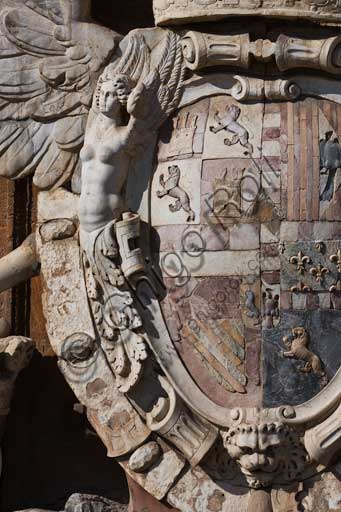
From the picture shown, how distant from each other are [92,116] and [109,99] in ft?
0.80

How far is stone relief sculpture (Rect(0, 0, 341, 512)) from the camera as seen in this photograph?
12461 millimetres

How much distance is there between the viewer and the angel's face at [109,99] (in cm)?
1273

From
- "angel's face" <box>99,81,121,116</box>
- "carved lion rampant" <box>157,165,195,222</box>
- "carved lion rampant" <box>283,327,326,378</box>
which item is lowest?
"carved lion rampant" <box>283,327,326,378</box>

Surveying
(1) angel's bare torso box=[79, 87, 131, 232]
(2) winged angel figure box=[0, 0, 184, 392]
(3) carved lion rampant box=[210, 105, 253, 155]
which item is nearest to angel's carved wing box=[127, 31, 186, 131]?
(2) winged angel figure box=[0, 0, 184, 392]

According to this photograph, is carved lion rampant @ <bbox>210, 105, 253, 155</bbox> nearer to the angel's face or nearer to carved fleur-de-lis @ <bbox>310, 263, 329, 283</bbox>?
the angel's face

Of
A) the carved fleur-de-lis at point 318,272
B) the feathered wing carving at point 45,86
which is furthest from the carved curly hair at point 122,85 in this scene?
the carved fleur-de-lis at point 318,272

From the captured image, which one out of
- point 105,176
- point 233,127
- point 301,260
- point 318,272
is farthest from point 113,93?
point 318,272

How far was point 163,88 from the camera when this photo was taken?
1273 cm

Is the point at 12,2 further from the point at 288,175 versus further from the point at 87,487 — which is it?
the point at 87,487

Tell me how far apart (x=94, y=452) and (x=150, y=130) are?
2005 millimetres

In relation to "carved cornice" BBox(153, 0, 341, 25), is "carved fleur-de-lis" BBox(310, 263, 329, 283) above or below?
below

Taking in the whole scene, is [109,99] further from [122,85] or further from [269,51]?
[269,51]

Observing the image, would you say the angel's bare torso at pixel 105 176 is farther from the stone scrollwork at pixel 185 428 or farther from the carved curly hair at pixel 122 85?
the stone scrollwork at pixel 185 428

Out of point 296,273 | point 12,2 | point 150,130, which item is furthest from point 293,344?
point 12,2
